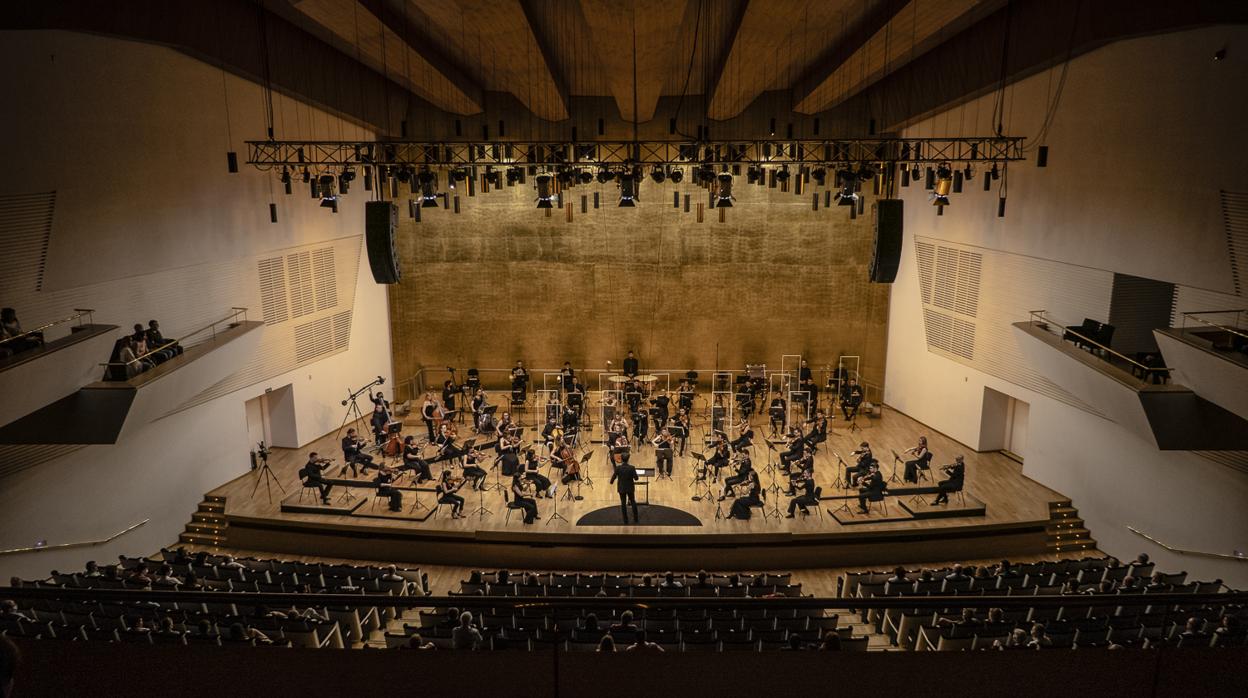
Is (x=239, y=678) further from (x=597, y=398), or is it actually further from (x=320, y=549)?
(x=597, y=398)

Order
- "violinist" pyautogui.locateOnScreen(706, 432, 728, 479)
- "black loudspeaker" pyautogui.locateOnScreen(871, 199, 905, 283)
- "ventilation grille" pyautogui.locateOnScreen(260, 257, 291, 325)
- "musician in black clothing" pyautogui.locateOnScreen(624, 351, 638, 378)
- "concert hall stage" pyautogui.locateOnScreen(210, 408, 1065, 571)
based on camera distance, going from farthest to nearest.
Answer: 1. "musician in black clothing" pyautogui.locateOnScreen(624, 351, 638, 378)
2. "ventilation grille" pyautogui.locateOnScreen(260, 257, 291, 325)
3. "violinist" pyautogui.locateOnScreen(706, 432, 728, 479)
4. "concert hall stage" pyautogui.locateOnScreen(210, 408, 1065, 571)
5. "black loudspeaker" pyautogui.locateOnScreen(871, 199, 905, 283)

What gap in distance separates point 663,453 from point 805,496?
2.47 meters

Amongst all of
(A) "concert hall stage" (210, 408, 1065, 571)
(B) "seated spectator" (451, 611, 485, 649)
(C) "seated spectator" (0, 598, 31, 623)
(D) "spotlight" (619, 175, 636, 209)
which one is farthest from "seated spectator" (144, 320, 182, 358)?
(D) "spotlight" (619, 175, 636, 209)

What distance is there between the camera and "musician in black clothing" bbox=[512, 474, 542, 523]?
457 inches

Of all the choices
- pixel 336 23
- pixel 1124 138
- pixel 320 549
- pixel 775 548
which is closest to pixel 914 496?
pixel 775 548

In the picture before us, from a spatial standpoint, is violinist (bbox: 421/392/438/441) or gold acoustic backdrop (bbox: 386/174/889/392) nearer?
violinist (bbox: 421/392/438/441)

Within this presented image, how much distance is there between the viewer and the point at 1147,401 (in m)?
9.38

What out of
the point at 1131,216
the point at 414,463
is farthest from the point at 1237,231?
the point at 414,463

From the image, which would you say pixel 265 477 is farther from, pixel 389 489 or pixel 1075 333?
pixel 1075 333

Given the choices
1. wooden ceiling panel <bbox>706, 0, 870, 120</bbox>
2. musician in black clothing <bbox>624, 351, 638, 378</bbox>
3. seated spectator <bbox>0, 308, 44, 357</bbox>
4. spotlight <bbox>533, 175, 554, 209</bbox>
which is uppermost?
wooden ceiling panel <bbox>706, 0, 870, 120</bbox>

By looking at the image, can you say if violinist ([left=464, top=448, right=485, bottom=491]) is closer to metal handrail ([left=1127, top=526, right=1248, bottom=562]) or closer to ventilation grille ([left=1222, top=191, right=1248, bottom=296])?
metal handrail ([left=1127, top=526, right=1248, bottom=562])

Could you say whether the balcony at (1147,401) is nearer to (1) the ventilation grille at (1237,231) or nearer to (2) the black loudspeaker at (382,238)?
(1) the ventilation grille at (1237,231)

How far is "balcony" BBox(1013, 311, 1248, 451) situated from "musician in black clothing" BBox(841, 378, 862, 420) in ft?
16.5

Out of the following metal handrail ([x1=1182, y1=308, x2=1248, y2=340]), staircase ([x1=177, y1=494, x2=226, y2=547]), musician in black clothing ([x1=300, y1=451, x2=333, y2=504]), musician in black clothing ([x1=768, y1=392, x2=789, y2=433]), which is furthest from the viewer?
musician in black clothing ([x1=768, y1=392, x2=789, y2=433])
